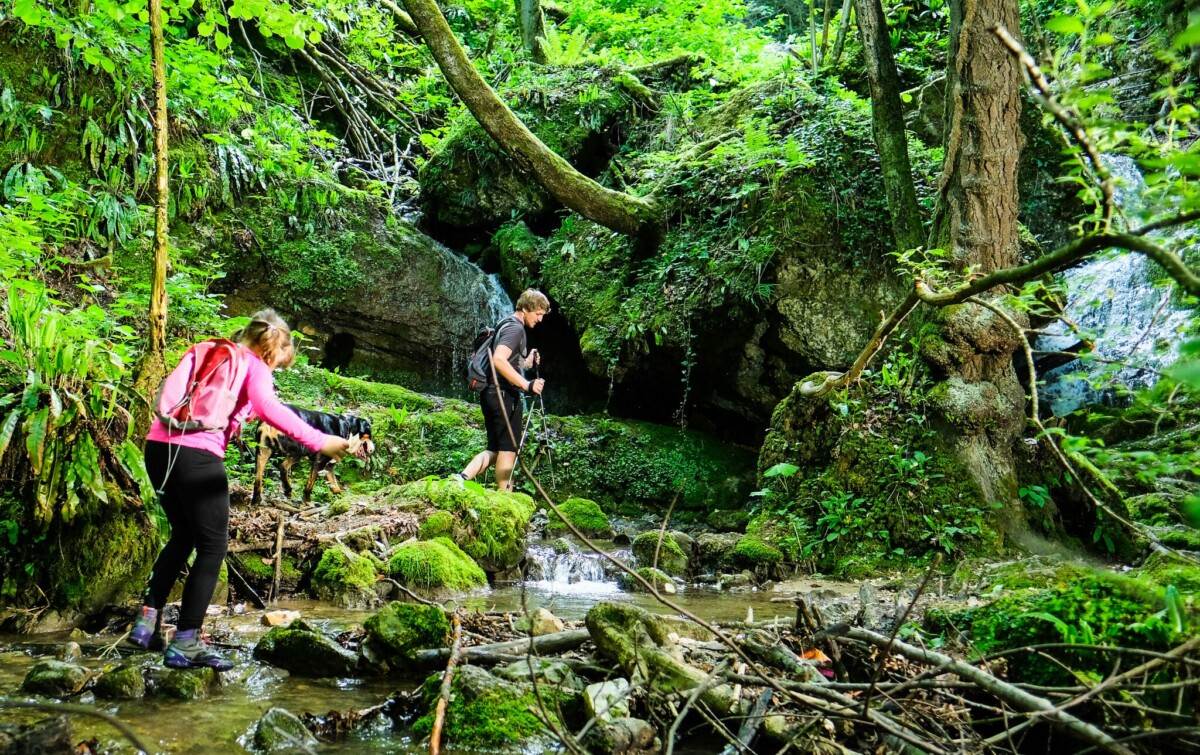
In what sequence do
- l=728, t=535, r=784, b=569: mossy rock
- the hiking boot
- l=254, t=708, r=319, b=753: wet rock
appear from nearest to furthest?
l=254, t=708, r=319, b=753: wet rock, the hiking boot, l=728, t=535, r=784, b=569: mossy rock

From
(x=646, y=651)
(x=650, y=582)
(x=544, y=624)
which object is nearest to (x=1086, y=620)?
(x=646, y=651)

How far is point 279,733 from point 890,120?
8.48 meters

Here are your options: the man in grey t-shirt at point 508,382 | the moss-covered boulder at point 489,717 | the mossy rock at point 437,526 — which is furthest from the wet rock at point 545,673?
the man in grey t-shirt at point 508,382

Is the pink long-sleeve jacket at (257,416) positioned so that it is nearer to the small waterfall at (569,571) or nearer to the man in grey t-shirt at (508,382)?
the man in grey t-shirt at (508,382)

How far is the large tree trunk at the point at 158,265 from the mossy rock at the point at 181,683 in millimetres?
2059

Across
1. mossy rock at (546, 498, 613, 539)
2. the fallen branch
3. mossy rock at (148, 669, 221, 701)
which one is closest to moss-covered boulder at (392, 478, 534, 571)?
mossy rock at (546, 498, 613, 539)

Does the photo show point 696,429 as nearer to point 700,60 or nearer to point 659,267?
point 659,267

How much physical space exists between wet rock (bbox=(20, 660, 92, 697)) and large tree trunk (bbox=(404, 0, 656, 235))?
25.6ft

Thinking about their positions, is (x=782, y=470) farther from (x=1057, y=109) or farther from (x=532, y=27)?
(x=532, y=27)

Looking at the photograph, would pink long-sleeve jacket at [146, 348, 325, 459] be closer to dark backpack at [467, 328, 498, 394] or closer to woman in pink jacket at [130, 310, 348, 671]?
woman in pink jacket at [130, 310, 348, 671]

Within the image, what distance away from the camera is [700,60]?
13664 mm

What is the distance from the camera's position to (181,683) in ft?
11.0

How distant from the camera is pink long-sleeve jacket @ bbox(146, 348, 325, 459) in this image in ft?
12.1

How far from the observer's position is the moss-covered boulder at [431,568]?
232 inches
